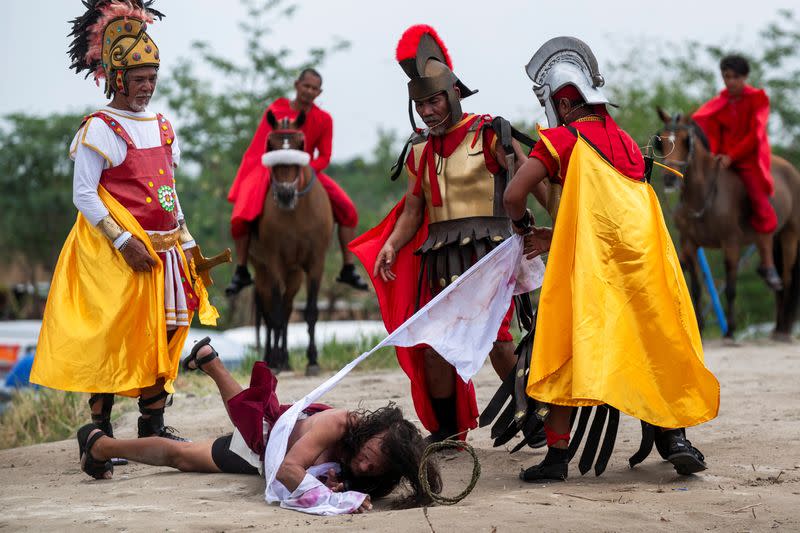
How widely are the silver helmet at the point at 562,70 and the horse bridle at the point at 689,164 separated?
6.65 metres

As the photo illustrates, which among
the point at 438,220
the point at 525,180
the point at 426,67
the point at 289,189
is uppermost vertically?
the point at 426,67

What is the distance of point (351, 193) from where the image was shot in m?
33.1

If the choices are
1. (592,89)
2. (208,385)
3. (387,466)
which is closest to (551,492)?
(387,466)

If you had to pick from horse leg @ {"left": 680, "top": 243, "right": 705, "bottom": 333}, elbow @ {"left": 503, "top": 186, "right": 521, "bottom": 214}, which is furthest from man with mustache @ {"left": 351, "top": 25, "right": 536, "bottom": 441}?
horse leg @ {"left": 680, "top": 243, "right": 705, "bottom": 333}

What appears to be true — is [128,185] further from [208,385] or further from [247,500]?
[208,385]

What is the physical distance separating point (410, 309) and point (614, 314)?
4.65 feet

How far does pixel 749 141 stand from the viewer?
11.7m

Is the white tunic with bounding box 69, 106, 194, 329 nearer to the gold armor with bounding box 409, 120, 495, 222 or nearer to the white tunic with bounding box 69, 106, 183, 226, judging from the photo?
the white tunic with bounding box 69, 106, 183, 226

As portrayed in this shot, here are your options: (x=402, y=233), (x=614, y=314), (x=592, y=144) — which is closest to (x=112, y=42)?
(x=402, y=233)

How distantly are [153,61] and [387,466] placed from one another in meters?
2.54

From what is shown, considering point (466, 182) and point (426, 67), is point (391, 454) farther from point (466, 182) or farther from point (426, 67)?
point (426, 67)

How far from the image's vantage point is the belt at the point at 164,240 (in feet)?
18.8

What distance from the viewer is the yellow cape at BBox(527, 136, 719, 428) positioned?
465cm

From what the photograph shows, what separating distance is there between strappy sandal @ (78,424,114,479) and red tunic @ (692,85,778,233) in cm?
849
